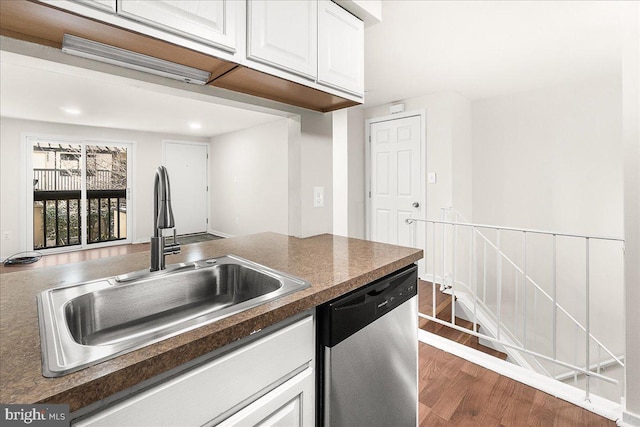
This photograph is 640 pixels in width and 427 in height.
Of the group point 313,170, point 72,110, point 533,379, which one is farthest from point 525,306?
point 72,110

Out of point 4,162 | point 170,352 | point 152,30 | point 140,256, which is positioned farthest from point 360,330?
point 4,162

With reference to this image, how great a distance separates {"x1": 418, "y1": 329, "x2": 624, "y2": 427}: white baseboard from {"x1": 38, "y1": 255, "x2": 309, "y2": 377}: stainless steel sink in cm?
185

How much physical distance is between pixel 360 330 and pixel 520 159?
3.52 meters

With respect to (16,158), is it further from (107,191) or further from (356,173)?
(356,173)

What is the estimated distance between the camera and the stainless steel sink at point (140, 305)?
0.58m

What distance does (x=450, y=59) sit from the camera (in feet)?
8.80

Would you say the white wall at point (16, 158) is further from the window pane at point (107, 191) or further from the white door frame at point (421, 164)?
the white door frame at point (421, 164)

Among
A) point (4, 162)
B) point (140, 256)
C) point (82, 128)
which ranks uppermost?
point (82, 128)

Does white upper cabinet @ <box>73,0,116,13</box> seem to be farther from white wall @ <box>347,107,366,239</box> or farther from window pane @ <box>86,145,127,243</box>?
window pane @ <box>86,145,127,243</box>

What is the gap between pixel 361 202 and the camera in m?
4.41

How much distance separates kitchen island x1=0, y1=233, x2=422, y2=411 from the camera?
490 millimetres

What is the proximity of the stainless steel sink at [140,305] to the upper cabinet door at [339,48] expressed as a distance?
0.89 m

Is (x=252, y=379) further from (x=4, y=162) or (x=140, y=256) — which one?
(x=4, y=162)

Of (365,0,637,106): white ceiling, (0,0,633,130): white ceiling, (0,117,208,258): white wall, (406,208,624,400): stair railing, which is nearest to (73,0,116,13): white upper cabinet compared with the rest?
(0,0,633,130): white ceiling
